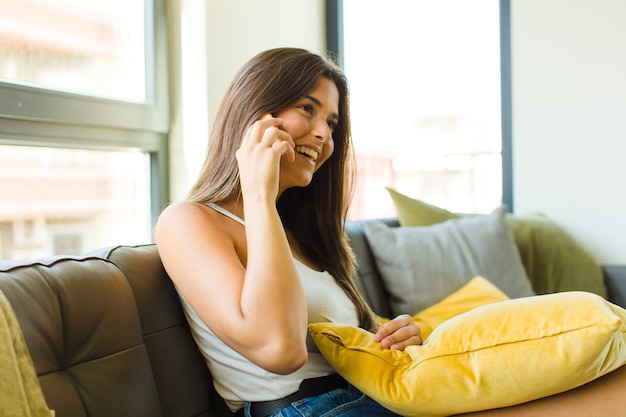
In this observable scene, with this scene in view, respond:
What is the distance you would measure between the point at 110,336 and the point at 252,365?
278 millimetres

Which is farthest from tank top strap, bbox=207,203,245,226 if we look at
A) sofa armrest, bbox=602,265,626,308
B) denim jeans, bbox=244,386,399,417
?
sofa armrest, bbox=602,265,626,308

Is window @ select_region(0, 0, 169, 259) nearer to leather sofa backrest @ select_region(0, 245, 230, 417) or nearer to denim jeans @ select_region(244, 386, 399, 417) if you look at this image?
leather sofa backrest @ select_region(0, 245, 230, 417)

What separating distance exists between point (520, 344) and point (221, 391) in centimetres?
61

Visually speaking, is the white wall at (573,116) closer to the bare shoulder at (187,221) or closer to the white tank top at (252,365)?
the white tank top at (252,365)

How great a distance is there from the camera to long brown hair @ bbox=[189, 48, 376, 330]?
1.45 metres

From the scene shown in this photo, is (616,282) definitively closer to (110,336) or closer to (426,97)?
(426,97)

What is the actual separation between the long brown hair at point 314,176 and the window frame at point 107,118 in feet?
1.81

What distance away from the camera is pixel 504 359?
1110mm

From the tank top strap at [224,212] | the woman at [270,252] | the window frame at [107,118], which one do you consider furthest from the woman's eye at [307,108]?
the window frame at [107,118]

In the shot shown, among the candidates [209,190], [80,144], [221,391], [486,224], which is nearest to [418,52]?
[486,224]

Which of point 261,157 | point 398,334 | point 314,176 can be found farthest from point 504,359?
point 314,176

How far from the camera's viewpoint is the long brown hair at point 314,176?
1453mm

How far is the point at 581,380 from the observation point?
111 cm

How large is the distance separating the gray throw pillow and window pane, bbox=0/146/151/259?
809 mm
